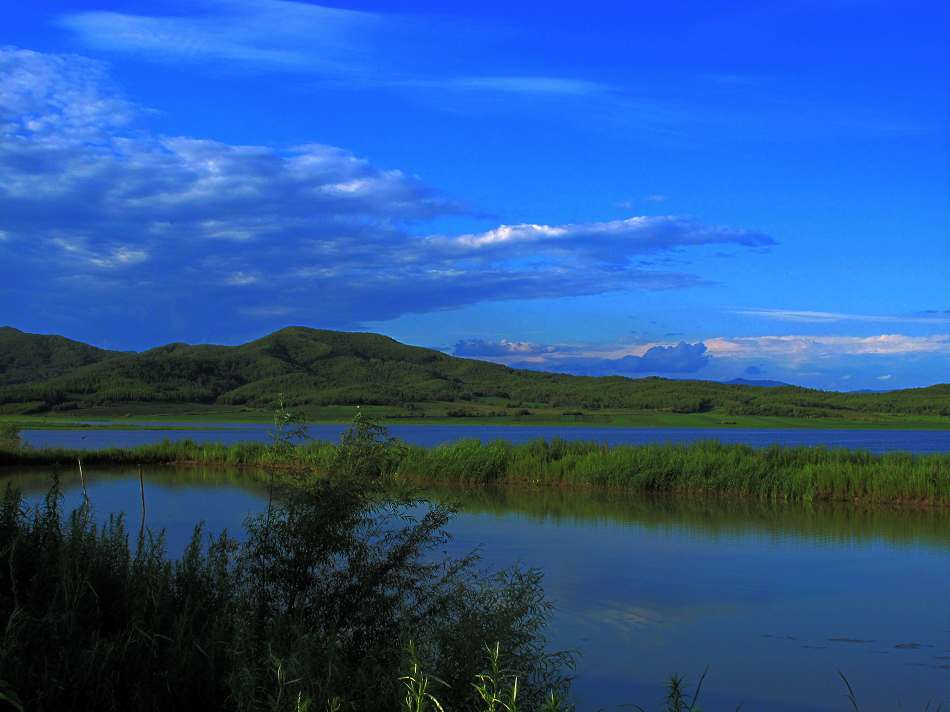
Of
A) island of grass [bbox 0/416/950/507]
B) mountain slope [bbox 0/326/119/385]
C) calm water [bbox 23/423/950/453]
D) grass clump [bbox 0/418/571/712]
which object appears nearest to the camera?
grass clump [bbox 0/418/571/712]

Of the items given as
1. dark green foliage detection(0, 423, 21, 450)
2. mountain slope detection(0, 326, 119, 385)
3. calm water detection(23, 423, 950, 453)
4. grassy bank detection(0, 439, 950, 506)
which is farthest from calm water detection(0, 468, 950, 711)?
mountain slope detection(0, 326, 119, 385)

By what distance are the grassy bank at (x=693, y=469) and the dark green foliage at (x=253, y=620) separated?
39.1 feet

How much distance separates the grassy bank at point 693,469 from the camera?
21.6 m

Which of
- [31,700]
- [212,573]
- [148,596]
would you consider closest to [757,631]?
[212,573]

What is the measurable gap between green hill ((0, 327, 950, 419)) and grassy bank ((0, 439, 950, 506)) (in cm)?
4132

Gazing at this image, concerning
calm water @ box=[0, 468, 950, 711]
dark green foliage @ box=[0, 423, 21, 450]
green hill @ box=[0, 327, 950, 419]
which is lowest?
calm water @ box=[0, 468, 950, 711]

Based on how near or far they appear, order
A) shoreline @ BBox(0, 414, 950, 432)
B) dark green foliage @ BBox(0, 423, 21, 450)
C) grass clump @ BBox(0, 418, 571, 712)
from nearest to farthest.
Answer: grass clump @ BBox(0, 418, 571, 712)
dark green foliage @ BBox(0, 423, 21, 450)
shoreline @ BBox(0, 414, 950, 432)

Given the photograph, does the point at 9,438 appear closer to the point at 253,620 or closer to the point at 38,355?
the point at 253,620

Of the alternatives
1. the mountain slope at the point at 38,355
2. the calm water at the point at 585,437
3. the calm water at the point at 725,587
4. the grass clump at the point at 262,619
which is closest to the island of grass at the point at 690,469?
the calm water at the point at 725,587

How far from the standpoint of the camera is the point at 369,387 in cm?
10850

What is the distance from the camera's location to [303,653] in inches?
221

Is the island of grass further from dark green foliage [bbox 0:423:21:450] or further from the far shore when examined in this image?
the far shore

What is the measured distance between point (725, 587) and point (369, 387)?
9721cm

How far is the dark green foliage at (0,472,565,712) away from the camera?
5.38 meters
